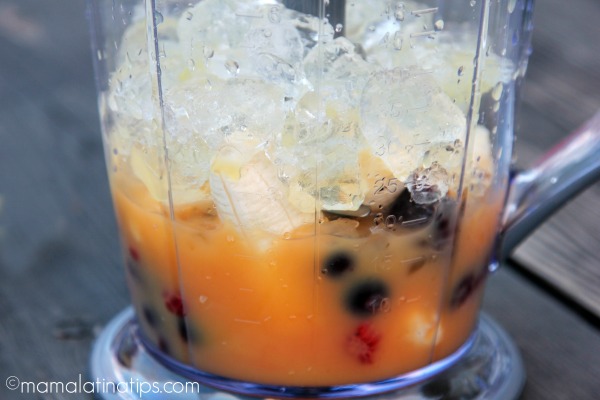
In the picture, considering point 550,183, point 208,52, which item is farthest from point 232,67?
point 550,183

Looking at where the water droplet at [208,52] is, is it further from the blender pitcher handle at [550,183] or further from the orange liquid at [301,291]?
the blender pitcher handle at [550,183]

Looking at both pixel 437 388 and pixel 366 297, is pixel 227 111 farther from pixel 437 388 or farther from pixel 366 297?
pixel 437 388

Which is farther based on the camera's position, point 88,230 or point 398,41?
point 88,230

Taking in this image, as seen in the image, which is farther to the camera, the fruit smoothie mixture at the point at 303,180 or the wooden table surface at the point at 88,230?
the wooden table surface at the point at 88,230

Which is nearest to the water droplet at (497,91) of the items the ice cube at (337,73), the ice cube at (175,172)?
the ice cube at (337,73)

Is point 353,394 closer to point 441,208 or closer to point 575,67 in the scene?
point 441,208

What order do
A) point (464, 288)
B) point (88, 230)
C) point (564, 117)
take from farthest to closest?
point (564, 117), point (88, 230), point (464, 288)

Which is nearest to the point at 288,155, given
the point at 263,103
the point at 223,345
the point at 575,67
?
the point at 263,103
